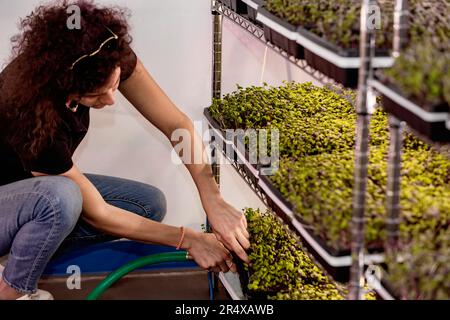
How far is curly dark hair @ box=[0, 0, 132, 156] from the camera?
1943mm

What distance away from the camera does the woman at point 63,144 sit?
1.97 meters

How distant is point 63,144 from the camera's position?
80.6 inches

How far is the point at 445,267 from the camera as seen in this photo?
1464mm

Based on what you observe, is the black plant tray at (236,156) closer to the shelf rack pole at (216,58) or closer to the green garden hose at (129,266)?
the shelf rack pole at (216,58)

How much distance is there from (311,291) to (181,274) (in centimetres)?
100

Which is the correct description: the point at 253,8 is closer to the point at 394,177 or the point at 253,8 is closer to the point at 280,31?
the point at 280,31

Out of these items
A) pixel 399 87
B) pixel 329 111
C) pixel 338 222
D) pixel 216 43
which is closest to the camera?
pixel 399 87

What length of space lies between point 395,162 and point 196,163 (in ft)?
3.28

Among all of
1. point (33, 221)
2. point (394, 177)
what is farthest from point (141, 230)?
point (394, 177)

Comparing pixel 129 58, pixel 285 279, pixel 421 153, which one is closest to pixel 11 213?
pixel 129 58

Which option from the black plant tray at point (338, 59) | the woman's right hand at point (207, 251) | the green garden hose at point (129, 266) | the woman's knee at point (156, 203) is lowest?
the green garden hose at point (129, 266)

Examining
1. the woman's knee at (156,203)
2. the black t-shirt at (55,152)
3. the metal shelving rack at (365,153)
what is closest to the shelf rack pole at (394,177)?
the metal shelving rack at (365,153)

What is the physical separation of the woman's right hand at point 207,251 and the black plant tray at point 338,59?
672mm
